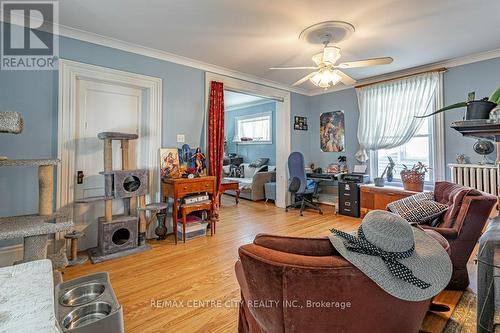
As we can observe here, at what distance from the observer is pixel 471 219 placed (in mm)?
2014

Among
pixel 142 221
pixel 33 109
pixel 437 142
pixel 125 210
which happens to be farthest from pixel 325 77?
pixel 33 109

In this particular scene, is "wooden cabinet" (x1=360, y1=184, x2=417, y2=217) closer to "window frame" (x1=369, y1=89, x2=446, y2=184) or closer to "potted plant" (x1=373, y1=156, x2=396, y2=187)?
"potted plant" (x1=373, y1=156, x2=396, y2=187)

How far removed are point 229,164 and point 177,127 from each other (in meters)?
3.86

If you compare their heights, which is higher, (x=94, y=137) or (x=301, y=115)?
(x=301, y=115)

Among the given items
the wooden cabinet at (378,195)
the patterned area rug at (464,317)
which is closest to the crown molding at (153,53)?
the wooden cabinet at (378,195)

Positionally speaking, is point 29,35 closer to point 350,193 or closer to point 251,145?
point 350,193

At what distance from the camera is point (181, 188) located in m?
3.22

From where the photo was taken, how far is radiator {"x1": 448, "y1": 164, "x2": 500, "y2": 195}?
3232 mm

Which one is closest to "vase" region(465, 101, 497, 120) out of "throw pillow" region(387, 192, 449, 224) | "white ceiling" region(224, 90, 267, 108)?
"throw pillow" region(387, 192, 449, 224)

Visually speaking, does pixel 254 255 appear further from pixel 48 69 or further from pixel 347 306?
pixel 48 69

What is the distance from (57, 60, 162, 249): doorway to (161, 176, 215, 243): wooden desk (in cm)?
23

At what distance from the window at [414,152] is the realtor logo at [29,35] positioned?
203 inches

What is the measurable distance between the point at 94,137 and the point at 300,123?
156 inches

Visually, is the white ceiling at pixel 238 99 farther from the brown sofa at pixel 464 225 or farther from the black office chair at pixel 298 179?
the brown sofa at pixel 464 225
